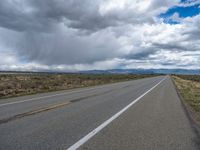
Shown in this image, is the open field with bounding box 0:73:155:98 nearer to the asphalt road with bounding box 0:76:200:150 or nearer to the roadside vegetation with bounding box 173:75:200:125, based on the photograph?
the asphalt road with bounding box 0:76:200:150

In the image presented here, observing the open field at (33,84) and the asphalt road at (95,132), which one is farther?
the open field at (33,84)

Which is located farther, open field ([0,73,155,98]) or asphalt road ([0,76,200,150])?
open field ([0,73,155,98])

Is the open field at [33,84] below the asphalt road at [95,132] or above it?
below

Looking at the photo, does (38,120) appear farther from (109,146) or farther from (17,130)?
(109,146)

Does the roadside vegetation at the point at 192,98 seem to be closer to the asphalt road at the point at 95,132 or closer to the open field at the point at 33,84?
the asphalt road at the point at 95,132

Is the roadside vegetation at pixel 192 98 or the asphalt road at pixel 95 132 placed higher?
the asphalt road at pixel 95 132

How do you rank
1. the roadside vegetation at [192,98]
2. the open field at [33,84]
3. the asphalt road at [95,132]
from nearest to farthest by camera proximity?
the asphalt road at [95,132]
the roadside vegetation at [192,98]
the open field at [33,84]

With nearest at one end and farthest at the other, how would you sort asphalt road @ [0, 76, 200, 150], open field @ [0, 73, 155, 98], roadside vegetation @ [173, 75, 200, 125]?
asphalt road @ [0, 76, 200, 150], roadside vegetation @ [173, 75, 200, 125], open field @ [0, 73, 155, 98]

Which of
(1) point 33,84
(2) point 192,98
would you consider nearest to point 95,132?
(2) point 192,98

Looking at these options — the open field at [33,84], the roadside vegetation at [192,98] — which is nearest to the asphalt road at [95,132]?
the roadside vegetation at [192,98]

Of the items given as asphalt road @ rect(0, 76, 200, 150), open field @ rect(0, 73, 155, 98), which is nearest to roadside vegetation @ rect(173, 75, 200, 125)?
asphalt road @ rect(0, 76, 200, 150)

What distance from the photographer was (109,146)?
16.9ft

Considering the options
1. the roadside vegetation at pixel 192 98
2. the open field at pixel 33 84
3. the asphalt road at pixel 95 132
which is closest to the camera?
the asphalt road at pixel 95 132

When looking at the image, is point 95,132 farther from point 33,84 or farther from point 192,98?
point 33,84
